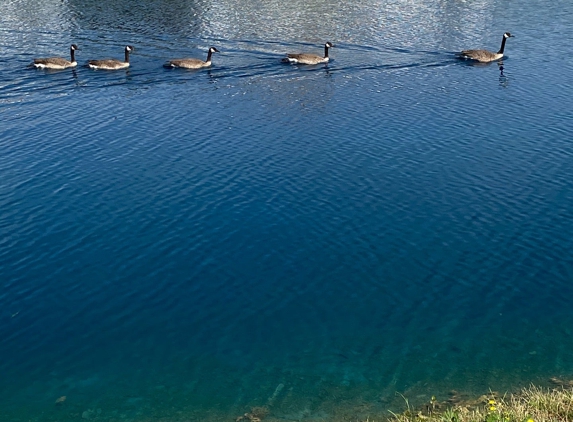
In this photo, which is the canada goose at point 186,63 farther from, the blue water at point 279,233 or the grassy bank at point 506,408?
the grassy bank at point 506,408

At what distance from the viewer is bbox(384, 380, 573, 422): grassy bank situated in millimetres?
18844

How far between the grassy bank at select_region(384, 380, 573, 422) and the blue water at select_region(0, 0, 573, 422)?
2.11 feet

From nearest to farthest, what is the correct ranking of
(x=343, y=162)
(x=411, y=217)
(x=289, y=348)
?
1. (x=289, y=348)
2. (x=411, y=217)
3. (x=343, y=162)

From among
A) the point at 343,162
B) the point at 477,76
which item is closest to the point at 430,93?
the point at 477,76

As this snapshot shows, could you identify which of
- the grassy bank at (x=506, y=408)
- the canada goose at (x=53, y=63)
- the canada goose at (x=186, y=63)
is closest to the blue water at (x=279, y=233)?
the grassy bank at (x=506, y=408)

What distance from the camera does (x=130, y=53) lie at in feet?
207

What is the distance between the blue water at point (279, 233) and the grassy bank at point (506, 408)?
642mm

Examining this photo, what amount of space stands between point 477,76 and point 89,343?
43184mm

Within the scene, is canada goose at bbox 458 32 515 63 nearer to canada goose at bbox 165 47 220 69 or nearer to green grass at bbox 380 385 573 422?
canada goose at bbox 165 47 220 69

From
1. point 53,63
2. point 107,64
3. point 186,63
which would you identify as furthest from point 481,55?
point 53,63

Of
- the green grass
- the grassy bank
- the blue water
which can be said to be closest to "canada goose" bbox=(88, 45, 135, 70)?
the blue water

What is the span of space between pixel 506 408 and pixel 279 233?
51.8 ft

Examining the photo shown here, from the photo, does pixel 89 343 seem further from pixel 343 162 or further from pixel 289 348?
pixel 343 162

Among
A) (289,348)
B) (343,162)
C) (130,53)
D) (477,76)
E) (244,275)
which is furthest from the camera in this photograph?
(130,53)
